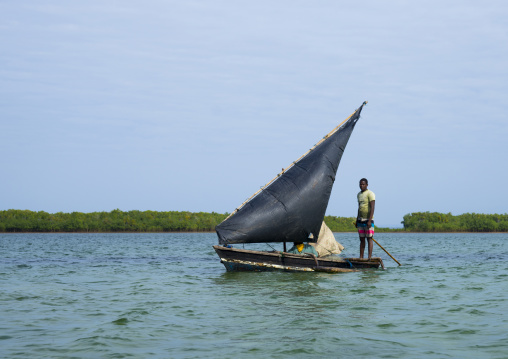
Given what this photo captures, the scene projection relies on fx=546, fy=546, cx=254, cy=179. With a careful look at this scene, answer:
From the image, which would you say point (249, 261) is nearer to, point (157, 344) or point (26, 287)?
point (26, 287)

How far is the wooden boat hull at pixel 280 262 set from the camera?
19703 mm

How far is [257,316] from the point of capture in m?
11.6

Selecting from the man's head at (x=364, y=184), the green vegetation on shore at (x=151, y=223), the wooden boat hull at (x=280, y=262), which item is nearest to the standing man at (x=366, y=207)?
the man's head at (x=364, y=184)

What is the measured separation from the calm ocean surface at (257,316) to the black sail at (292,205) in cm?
175

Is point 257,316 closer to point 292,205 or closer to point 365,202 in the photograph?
point 365,202

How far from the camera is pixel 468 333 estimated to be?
9.94 m

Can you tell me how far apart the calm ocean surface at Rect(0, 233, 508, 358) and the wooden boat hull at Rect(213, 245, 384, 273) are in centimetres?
39

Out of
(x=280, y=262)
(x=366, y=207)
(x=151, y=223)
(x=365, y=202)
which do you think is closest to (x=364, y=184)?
(x=365, y=202)

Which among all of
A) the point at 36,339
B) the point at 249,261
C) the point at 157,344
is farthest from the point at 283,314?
the point at 249,261

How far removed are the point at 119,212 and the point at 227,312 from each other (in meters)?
105

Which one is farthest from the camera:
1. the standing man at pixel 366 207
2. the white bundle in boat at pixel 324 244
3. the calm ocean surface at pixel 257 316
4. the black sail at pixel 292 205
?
the white bundle in boat at pixel 324 244

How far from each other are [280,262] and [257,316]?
27.3 ft

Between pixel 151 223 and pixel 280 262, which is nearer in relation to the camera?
pixel 280 262

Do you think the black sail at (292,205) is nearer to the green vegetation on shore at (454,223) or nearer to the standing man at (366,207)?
the standing man at (366,207)
